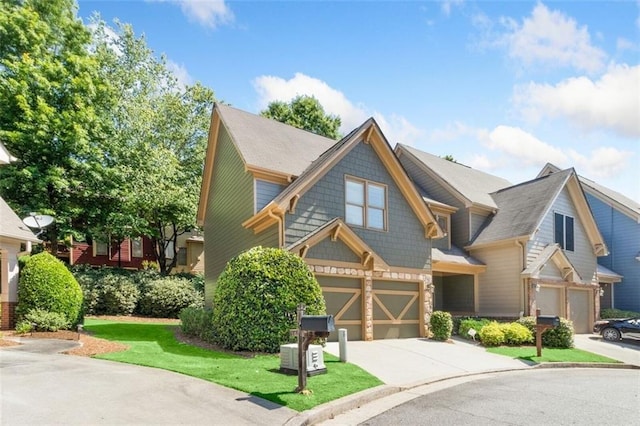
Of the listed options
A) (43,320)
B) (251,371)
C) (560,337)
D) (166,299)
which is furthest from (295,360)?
(166,299)

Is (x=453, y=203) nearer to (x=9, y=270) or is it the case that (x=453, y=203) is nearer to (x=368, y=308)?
(x=368, y=308)

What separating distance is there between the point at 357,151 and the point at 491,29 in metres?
6.12

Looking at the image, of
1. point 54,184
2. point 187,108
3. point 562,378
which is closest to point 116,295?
point 54,184

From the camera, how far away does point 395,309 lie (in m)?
16.5

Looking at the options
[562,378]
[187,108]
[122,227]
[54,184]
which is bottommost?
[562,378]

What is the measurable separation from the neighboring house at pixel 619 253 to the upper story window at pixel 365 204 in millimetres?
16140

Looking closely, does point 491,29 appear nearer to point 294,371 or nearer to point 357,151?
point 357,151

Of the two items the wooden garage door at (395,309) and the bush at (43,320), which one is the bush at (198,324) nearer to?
the bush at (43,320)

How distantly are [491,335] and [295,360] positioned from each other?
32.0ft

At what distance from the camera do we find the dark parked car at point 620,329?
19109 mm

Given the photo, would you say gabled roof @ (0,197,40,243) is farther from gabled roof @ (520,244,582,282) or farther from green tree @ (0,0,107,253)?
Result: gabled roof @ (520,244,582,282)

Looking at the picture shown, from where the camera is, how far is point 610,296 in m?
26.6

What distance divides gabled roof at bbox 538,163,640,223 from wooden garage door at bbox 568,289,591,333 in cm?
709

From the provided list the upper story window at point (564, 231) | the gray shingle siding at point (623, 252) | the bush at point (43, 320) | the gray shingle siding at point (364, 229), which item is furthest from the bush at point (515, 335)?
the bush at point (43, 320)
